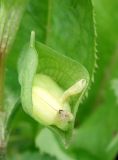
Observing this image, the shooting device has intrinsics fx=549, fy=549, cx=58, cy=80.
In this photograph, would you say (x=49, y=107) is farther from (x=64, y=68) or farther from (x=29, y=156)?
(x=29, y=156)

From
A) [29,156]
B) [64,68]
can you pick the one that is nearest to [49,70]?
[64,68]

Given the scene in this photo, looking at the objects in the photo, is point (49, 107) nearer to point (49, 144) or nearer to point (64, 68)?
point (64, 68)

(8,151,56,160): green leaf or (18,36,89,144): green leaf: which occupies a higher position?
(18,36,89,144): green leaf

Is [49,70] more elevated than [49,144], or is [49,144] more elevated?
[49,70]

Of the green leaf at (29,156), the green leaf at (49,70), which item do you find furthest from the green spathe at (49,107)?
the green leaf at (29,156)

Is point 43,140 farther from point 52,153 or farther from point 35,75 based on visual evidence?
point 35,75

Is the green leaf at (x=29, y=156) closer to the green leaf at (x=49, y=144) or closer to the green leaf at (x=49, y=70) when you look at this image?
the green leaf at (x=49, y=144)

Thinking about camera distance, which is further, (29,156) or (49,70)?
(29,156)

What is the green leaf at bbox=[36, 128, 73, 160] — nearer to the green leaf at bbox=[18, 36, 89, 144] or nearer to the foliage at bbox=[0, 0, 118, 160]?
the foliage at bbox=[0, 0, 118, 160]

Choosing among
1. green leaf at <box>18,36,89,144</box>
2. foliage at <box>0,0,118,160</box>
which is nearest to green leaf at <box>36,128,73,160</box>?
foliage at <box>0,0,118,160</box>

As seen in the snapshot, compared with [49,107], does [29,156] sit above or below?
below

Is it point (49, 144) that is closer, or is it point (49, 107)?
point (49, 107)
